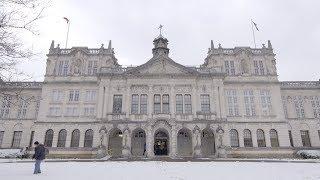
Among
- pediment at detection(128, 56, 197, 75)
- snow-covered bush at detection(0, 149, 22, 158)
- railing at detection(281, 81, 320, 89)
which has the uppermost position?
pediment at detection(128, 56, 197, 75)

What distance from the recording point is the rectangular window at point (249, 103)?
1809 inches

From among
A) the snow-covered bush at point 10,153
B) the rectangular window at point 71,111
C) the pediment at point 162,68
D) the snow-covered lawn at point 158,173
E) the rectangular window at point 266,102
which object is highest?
the pediment at point 162,68

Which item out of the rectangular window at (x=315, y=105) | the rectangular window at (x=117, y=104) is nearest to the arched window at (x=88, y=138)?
the rectangular window at (x=117, y=104)

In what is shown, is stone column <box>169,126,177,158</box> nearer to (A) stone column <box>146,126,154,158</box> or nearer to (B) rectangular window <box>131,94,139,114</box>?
(A) stone column <box>146,126,154,158</box>

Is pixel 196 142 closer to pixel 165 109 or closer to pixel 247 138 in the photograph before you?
pixel 165 109

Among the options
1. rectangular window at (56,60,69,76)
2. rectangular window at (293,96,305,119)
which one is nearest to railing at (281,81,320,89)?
rectangular window at (293,96,305,119)

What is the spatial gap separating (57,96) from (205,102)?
2485cm

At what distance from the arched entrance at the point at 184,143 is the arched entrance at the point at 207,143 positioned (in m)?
2.22

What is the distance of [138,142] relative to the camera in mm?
43312

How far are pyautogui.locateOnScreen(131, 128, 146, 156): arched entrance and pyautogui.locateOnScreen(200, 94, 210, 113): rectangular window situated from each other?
10.3 metres

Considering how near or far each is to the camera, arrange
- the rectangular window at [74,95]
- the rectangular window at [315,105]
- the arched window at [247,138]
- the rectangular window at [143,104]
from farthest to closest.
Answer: the rectangular window at [315,105], the rectangular window at [74,95], the arched window at [247,138], the rectangular window at [143,104]

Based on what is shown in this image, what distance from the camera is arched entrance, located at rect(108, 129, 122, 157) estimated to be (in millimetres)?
43250

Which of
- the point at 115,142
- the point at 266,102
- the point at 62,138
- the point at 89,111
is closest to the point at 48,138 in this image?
the point at 62,138

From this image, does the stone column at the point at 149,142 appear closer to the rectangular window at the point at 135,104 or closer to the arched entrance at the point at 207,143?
the rectangular window at the point at 135,104
